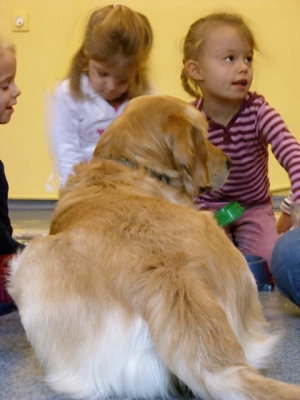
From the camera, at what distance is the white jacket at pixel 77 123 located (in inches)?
106

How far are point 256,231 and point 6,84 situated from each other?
113 cm

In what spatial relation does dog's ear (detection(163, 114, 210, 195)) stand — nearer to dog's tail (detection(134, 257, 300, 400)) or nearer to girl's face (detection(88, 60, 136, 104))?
dog's tail (detection(134, 257, 300, 400))

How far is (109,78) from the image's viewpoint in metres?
2.62

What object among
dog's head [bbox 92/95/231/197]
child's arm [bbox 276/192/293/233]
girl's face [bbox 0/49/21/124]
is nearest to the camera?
dog's head [bbox 92/95/231/197]

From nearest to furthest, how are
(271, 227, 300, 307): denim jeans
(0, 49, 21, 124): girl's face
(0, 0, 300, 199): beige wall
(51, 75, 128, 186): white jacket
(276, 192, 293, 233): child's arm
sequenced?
(271, 227, 300, 307): denim jeans < (0, 49, 21, 124): girl's face < (51, 75, 128, 186): white jacket < (276, 192, 293, 233): child's arm < (0, 0, 300, 199): beige wall

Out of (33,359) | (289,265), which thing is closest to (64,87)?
(289,265)

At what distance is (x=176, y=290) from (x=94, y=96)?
67.3 inches

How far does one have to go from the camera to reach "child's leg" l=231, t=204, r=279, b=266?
2598mm

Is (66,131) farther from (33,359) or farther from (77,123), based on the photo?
(33,359)

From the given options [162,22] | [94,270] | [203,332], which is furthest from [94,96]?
[162,22]

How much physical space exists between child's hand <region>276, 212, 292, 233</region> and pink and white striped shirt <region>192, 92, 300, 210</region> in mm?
241

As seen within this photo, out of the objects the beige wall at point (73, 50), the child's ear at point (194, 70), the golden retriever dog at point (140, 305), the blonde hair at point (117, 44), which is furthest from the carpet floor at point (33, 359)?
the beige wall at point (73, 50)

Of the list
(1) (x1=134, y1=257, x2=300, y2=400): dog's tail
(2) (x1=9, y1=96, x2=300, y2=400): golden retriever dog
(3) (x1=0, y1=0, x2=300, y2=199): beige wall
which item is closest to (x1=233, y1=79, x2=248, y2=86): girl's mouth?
(2) (x1=9, y1=96, x2=300, y2=400): golden retriever dog

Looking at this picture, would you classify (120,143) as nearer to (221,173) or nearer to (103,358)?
(221,173)
